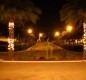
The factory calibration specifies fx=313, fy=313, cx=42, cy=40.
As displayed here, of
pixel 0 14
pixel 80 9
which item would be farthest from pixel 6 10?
pixel 80 9

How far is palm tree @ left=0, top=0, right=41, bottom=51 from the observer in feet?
91.2

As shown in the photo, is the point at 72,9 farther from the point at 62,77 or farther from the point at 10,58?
the point at 62,77

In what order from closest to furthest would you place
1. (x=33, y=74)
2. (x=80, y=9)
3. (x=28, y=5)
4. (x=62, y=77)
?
(x=62, y=77), (x=33, y=74), (x=80, y=9), (x=28, y=5)

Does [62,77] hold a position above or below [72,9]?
below

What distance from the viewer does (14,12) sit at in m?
28.0

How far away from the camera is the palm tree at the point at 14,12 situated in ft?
91.2

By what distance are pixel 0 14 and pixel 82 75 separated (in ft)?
44.6

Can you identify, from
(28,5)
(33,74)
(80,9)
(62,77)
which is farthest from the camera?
(28,5)

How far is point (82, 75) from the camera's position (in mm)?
16656

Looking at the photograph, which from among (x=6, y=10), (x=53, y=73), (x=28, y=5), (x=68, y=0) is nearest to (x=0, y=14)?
(x=6, y=10)

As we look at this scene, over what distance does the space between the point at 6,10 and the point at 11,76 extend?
1246cm

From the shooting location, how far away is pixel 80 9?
2722cm

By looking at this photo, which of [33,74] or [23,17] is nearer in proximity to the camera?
[33,74]

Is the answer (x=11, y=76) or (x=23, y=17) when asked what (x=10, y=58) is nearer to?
(x=23, y=17)
